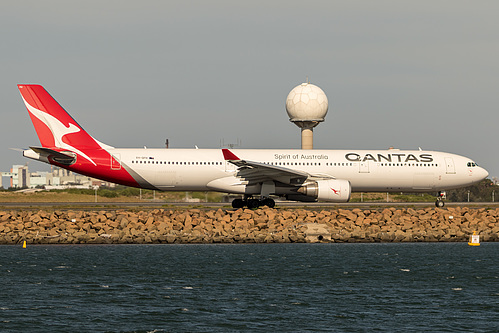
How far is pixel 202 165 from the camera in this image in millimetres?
41781

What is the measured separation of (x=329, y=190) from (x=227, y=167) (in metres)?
6.55

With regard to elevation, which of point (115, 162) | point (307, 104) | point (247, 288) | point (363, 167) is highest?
point (307, 104)

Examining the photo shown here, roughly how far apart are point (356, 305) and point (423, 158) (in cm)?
A: 2664

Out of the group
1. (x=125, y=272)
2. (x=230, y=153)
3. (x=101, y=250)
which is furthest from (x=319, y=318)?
(x=230, y=153)

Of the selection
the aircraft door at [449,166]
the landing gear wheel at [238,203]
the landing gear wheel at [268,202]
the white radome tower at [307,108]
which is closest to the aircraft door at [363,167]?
the aircraft door at [449,166]

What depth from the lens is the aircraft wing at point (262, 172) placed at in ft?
130

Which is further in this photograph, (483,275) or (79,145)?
(79,145)

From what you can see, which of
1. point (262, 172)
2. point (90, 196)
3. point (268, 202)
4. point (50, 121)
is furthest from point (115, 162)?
point (90, 196)

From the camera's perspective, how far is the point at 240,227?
35719 mm

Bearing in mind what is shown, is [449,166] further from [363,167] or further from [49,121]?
[49,121]

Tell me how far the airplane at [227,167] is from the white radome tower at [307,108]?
20.5m

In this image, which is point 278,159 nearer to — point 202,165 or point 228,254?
point 202,165

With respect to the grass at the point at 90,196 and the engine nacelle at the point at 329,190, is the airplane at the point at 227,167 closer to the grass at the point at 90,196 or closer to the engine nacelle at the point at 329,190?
the engine nacelle at the point at 329,190

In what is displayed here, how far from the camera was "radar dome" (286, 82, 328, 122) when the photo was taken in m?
64.6
